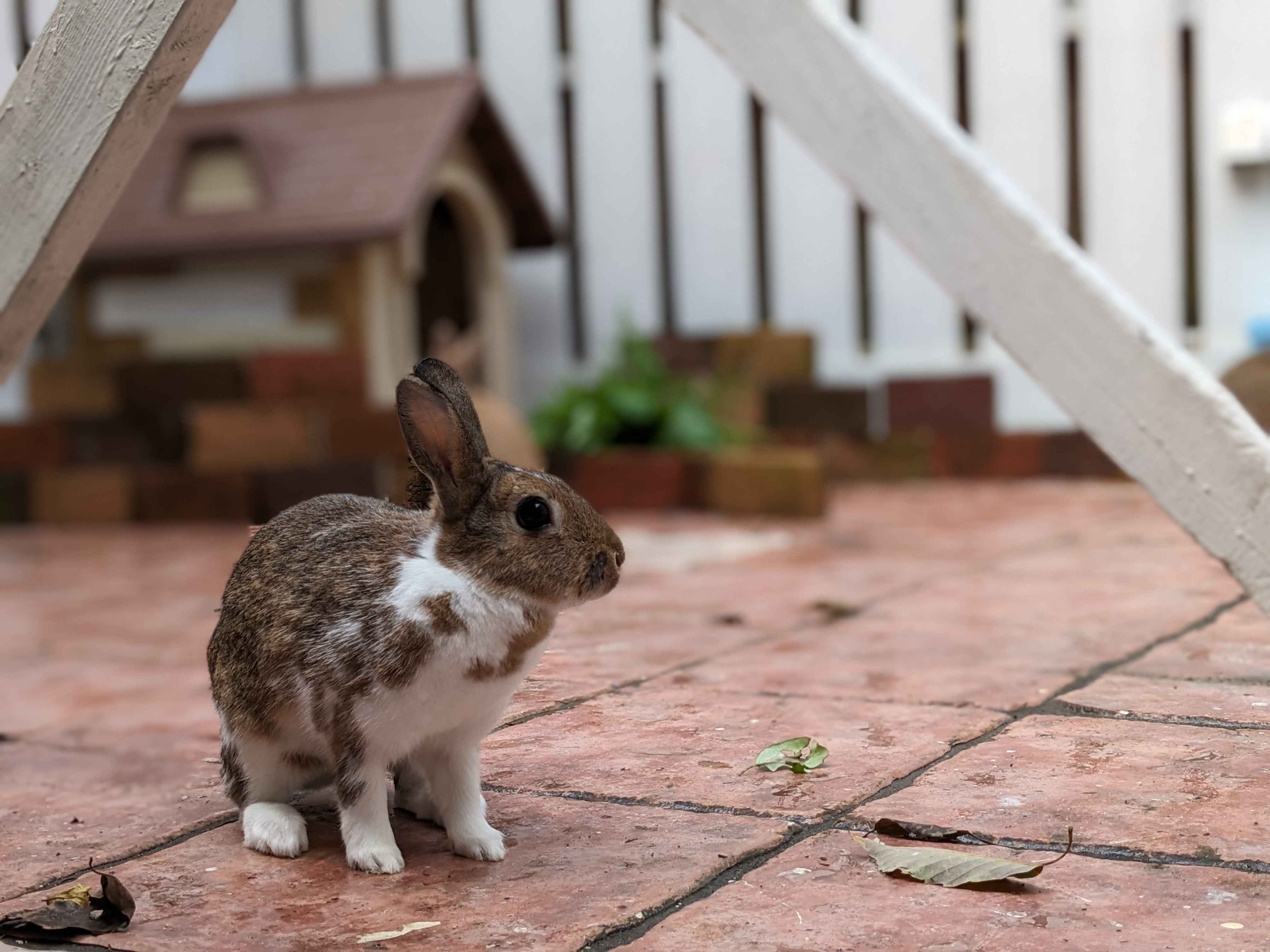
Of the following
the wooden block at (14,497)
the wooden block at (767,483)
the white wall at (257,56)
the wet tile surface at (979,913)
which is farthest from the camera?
the white wall at (257,56)

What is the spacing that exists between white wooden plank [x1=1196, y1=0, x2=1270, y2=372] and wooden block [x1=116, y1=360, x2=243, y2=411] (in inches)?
162

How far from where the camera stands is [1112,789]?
6.03 ft

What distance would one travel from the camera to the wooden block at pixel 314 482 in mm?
5996

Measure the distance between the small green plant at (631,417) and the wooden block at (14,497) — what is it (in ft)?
7.35

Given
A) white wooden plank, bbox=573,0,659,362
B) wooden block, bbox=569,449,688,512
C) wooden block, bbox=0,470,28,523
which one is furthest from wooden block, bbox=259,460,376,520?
white wooden plank, bbox=573,0,659,362

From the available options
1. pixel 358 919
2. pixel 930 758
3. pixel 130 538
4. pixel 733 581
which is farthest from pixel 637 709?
pixel 130 538

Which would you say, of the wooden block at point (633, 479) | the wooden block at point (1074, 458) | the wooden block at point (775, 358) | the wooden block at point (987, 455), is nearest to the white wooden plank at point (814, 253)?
the wooden block at point (775, 358)

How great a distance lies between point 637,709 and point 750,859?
0.68m

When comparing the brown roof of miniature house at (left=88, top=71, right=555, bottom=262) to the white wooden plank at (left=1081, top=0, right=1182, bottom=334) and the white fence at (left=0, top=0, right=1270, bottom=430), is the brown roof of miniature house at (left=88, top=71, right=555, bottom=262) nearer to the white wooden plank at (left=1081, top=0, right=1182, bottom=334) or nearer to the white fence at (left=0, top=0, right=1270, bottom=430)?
the white fence at (left=0, top=0, right=1270, bottom=430)

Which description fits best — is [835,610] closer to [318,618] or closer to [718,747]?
[718,747]

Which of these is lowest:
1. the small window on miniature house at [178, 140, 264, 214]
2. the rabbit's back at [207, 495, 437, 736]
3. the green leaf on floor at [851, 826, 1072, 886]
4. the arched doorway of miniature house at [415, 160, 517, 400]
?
the green leaf on floor at [851, 826, 1072, 886]

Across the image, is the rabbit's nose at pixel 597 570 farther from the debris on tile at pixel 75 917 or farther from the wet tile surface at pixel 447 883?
the debris on tile at pixel 75 917

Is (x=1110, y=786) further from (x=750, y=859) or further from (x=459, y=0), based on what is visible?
(x=459, y=0)

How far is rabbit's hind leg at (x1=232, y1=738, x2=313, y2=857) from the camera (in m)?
1.74
